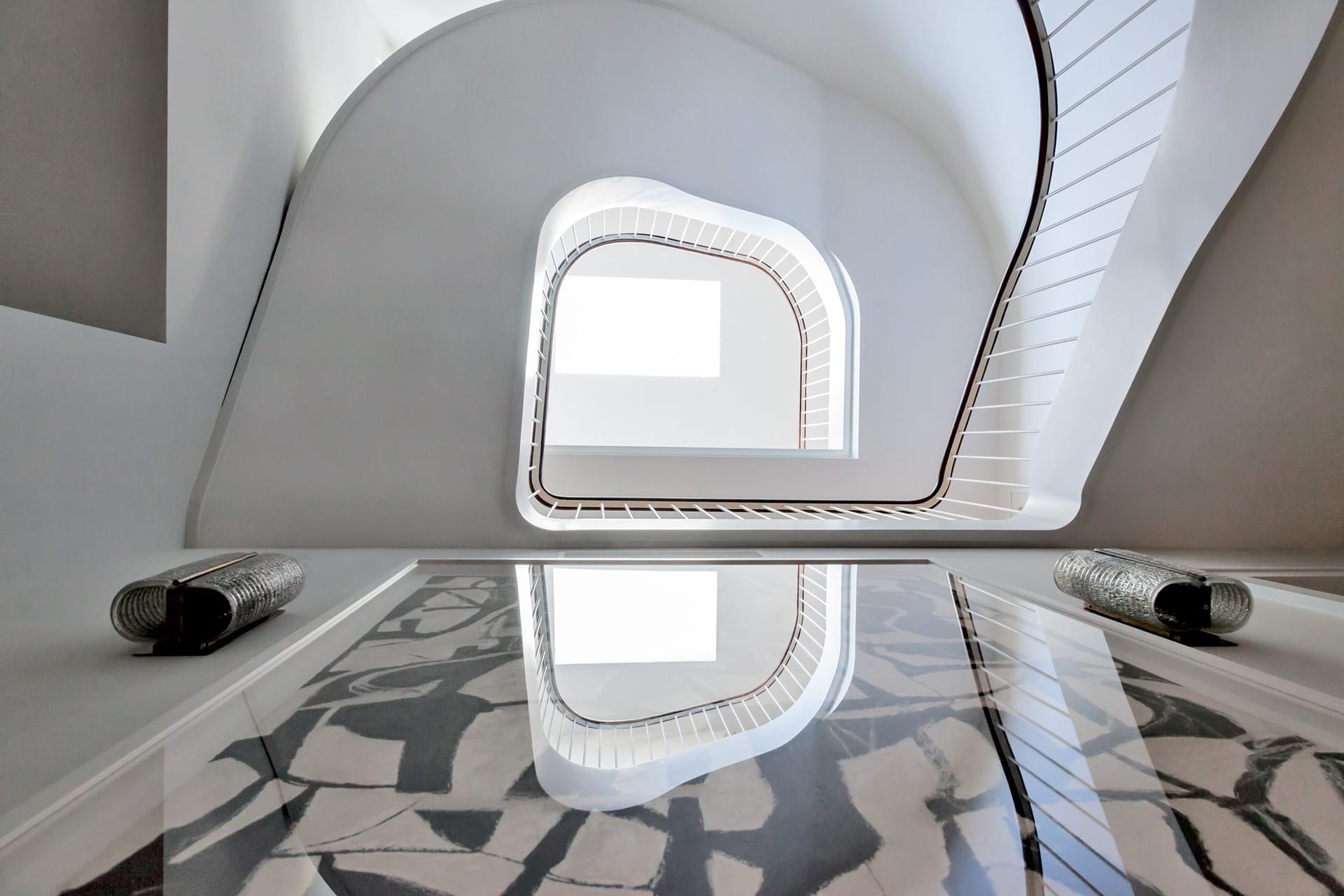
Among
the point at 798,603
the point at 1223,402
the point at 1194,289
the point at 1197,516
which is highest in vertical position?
the point at 1194,289

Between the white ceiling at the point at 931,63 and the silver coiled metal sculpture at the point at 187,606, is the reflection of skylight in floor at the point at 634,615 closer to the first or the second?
the silver coiled metal sculpture at the point at 187,606

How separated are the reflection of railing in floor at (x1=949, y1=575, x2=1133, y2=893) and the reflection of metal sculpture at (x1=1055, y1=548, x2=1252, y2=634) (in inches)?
8.5

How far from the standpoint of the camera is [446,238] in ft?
9.31

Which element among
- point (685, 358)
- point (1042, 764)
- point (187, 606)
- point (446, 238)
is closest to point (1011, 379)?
point (1042, 764)

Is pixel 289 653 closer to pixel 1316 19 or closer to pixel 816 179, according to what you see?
pixel 1316 19

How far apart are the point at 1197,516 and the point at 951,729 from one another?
249 cm

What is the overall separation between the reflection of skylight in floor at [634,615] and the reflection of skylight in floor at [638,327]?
25.9 feet

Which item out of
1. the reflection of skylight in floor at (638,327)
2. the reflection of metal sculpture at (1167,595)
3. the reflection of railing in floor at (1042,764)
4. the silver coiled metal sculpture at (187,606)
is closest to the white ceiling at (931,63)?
the reflection of metal sculpture at (1167,595)

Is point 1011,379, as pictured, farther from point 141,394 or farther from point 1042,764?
point 141,394

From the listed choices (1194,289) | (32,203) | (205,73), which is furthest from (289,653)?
(1194,289)

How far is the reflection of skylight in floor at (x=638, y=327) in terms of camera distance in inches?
388

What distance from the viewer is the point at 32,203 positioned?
5.64 ft

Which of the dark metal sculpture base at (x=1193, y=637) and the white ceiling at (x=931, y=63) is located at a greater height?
the white ceiling at (x=931, y=63)

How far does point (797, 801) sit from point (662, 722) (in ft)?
1.04
